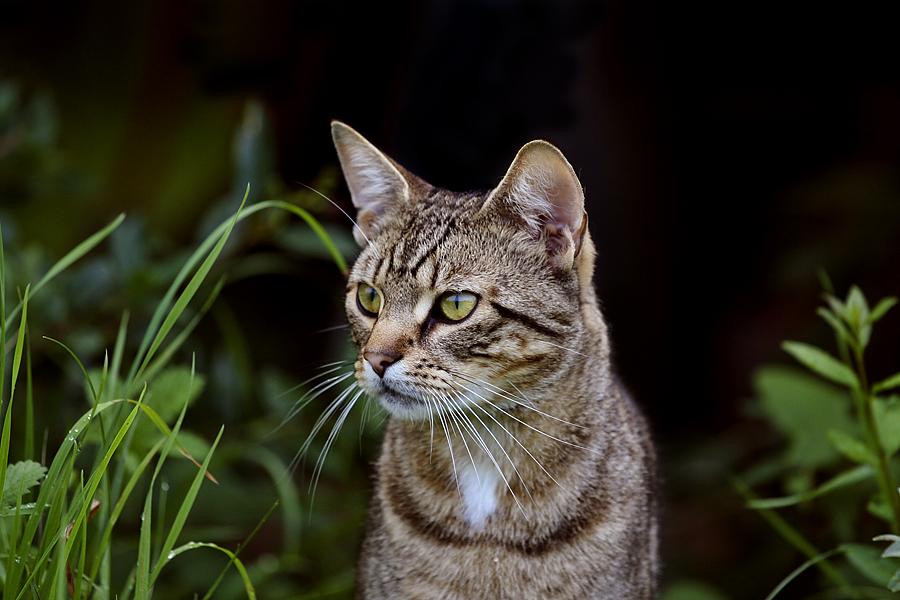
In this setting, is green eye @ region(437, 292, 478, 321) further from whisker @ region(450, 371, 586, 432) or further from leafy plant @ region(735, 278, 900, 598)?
leafy plant @ region(735, 278, 900, 598)

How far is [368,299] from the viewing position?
188cm

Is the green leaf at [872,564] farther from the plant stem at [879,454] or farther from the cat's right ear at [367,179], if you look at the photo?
the cat's right ear at [367,179]

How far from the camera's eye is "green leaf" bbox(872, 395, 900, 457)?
1.86 m

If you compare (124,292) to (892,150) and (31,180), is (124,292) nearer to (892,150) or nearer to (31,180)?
(31,180)

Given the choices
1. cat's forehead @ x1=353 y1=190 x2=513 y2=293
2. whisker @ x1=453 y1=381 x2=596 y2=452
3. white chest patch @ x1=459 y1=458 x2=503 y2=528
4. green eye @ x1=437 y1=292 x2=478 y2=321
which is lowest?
white chest patch @ x1=459 y1=458 x2=503 y2=528

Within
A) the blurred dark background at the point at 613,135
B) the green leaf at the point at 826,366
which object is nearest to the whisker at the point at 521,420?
the green leaf at the point at 826,366

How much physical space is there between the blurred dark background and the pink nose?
1.49 m

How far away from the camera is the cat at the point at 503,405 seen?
66.1 inches

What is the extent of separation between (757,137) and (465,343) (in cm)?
299

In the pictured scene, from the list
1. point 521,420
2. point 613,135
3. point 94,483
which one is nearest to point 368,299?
point 521,420

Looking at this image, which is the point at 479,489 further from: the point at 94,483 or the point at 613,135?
the point at 613,135

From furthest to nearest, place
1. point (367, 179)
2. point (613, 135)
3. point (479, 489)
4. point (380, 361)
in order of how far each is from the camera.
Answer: point (613, 135), point (367, 179), point (479, 489), point (380, 361)

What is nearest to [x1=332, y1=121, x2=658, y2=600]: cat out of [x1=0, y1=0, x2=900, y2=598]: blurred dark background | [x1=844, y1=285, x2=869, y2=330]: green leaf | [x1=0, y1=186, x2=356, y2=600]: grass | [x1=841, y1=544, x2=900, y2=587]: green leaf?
[x1=0, y1=186, x2=356, y2=600]: grass

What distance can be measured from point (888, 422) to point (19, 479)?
183 centimetres
